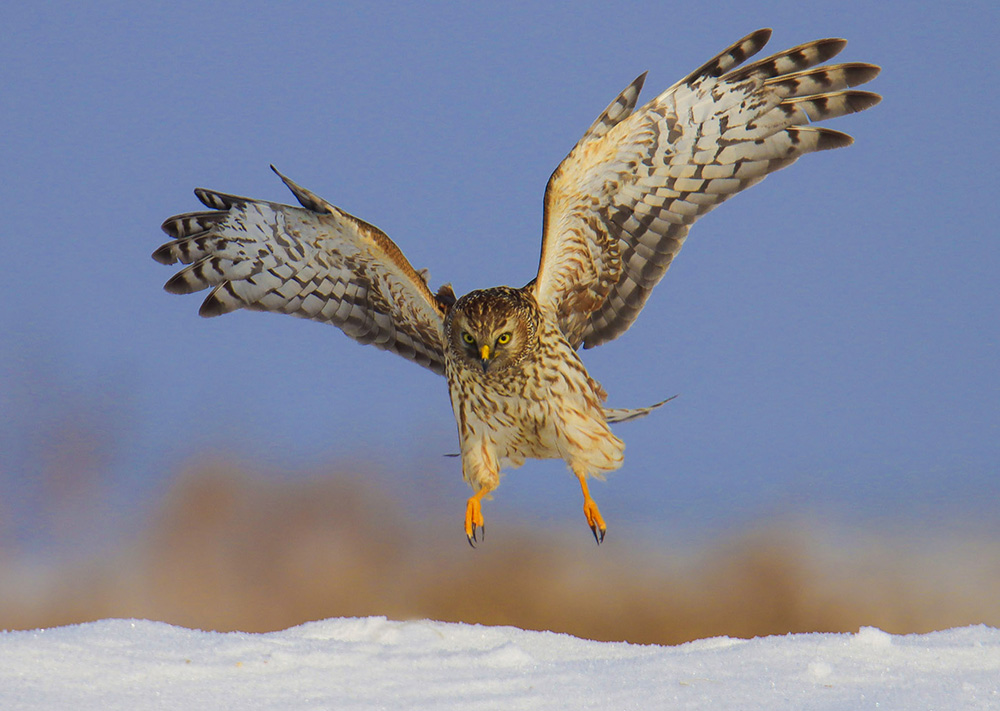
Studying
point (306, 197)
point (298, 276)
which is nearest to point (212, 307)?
point (298, 276)

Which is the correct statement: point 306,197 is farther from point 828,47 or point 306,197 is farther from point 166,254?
point 828,47

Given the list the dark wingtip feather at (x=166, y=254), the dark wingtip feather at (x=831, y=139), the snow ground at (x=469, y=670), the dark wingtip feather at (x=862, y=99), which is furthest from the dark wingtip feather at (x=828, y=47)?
the dark wingtip feather at (x=166, y=254)

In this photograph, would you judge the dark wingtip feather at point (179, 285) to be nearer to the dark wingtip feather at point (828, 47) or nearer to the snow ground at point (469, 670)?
the snow ground at point (469, 670)

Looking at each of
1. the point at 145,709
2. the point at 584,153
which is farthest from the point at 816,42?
the point at 145,709

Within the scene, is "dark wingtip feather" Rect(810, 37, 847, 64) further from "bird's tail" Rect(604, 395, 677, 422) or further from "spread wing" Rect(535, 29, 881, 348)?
"bird's tail" Rect(604, 395, 677, 422)

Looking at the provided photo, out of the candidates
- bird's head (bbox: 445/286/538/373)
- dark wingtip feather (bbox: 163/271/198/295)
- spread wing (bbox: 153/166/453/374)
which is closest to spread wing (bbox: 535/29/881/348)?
bird's head (bbox: 445/286/538/373)
